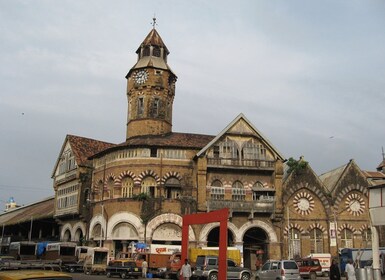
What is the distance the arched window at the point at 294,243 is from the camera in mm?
46438

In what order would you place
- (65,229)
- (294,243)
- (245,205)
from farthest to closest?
(65,229) < (294,243) < (245,205)

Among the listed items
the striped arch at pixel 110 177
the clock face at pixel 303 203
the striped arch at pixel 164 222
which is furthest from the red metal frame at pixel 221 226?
the clock face at pixel 303 203

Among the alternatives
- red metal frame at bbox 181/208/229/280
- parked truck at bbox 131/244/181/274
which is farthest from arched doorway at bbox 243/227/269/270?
red metal frame at bbox 181/208/229/280

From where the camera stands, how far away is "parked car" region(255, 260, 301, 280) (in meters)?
26.7

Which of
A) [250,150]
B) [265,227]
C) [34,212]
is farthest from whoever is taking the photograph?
[34,212]

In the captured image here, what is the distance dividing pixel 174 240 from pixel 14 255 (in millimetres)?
16465

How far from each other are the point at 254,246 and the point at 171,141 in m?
14.1

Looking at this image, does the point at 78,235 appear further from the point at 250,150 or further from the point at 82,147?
the point at 250,150

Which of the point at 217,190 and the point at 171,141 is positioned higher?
the point at 171,141

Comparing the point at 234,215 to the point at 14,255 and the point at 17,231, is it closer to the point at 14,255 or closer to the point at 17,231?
the point at 14,255

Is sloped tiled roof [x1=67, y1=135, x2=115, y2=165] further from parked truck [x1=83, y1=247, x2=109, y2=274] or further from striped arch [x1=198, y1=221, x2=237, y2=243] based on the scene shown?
striped arch [x1=198, y1=221, x2=237, y2=243]

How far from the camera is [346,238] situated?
157 feet

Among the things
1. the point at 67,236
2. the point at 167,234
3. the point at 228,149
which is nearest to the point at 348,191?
the point at 228,149

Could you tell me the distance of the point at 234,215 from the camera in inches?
1754
